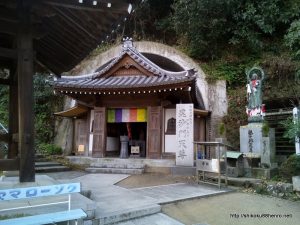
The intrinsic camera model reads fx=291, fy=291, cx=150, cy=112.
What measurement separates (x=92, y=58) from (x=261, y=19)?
1019 cm

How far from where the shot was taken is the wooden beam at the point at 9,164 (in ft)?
16.8

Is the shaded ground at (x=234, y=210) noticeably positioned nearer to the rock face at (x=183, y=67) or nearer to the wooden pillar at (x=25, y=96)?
the wooden pillar at (x=25, y=96)

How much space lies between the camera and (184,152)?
38.6ft

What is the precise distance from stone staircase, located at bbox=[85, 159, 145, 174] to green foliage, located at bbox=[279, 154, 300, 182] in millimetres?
5392

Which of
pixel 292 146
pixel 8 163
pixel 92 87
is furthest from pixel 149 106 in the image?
pixel 8 163

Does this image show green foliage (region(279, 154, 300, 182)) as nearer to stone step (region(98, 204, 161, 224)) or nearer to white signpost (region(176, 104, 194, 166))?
white signpost (region(176, 104, 194, 166))

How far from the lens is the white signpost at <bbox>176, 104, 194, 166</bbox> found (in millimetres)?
11719

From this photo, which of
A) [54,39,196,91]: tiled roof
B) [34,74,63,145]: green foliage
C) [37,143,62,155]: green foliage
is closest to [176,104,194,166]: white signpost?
[54,39,196,91]: tiled roof

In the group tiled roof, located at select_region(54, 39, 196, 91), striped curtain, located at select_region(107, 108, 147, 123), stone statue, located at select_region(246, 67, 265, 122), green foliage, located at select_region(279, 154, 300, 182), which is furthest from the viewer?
striped curtain, located at select_region(107, 108, 147, 123)

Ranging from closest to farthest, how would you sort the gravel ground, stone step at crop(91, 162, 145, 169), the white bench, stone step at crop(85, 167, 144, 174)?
the white bench < the gravel ground < stone step at crop(85, 167, 144, 174) < stone step at crop(91, 162, 145, 169)

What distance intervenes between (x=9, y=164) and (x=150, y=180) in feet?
19.5

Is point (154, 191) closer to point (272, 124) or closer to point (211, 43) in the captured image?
point (272, 124)

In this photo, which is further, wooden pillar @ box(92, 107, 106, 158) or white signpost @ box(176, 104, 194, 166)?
wooden pillar @ box(92, 107, 106, 158)

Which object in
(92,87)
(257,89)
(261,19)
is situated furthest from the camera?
(261,19)
